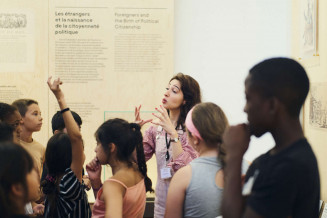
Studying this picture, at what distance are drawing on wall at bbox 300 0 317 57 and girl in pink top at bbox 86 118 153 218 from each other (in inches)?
87.0

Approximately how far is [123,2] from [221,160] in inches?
142

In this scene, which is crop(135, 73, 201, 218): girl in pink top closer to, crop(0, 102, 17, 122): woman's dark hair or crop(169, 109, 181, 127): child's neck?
crop(169, 109, 181, 127): child's neck

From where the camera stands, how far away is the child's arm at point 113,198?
2482mm

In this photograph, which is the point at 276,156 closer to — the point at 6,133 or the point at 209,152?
the point at 209,152

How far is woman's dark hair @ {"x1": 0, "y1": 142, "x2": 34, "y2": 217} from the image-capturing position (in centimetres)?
167

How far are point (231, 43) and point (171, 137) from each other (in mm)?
2580

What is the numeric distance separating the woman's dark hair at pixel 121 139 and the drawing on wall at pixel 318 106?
76.1 inches

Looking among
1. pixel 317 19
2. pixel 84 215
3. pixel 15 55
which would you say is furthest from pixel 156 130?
pixel 15 55

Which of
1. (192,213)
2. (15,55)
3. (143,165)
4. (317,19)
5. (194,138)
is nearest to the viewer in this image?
(192,213)

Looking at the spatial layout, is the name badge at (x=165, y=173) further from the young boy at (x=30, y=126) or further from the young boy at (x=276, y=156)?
the young boy at (x=276, y=156)

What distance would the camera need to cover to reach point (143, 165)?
289 centimetres

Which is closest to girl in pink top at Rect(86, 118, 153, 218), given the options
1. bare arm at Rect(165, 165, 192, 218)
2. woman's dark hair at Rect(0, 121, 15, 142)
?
bare arm at Rect(165, 165, 192, 218)

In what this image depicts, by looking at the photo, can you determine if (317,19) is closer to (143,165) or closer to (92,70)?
(143,165)

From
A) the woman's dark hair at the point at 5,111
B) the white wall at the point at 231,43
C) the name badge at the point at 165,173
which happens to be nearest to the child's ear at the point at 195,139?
the name badge at the point at 165,173
